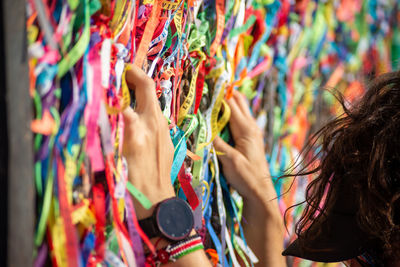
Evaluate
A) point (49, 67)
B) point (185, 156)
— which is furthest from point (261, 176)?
point (49, 67)

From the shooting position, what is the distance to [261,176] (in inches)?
33.0

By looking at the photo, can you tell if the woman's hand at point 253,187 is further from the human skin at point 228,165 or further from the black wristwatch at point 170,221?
the black wristwatch at point 170,221

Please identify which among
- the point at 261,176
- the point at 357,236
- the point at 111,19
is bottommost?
the point at 357,236

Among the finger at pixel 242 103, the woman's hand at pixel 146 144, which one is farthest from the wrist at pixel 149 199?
the finger at pixel 242 103

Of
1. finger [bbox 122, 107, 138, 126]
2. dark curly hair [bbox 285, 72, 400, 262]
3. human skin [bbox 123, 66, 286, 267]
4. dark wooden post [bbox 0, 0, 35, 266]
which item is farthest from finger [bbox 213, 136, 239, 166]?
dark wooden post [bbox 0, 0, 35, 266]

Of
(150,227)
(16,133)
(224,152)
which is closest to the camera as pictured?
(16,133)

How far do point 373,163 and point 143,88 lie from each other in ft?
0.94

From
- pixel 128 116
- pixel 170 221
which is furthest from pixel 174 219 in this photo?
pixel 128 116

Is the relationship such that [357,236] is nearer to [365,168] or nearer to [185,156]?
[365,168]

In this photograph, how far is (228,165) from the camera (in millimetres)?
824

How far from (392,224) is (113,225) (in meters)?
0.32

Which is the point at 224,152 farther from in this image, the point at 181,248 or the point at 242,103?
the point at 181,248

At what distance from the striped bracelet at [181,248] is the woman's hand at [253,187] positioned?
0.80 ft

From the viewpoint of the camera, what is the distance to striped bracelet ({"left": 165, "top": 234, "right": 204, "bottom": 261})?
0.58 m
